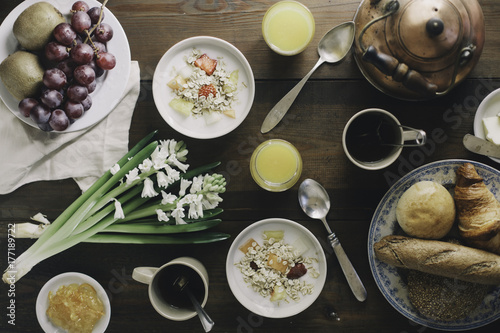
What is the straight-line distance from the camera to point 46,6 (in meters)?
1.12

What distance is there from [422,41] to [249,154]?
1.92ft

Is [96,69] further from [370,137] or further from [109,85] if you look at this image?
[370,137]

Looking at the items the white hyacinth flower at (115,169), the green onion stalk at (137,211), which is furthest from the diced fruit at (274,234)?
the white hyacinth flower at (115,169)

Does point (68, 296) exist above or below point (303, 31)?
below

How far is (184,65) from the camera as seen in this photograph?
1.22m

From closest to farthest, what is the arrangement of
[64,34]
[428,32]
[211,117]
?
1. [428,32]
2. [64,34]
3. [211,117]

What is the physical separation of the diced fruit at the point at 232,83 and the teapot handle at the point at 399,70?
0.40 meters

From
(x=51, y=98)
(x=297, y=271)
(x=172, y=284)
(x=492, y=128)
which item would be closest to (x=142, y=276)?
(x=172, y=284)

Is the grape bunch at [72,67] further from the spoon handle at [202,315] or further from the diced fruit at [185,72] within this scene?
the spoon handle at [202,315]

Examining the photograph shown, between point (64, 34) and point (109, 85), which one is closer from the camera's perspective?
point (64, 34)

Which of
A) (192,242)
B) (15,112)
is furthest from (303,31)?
(15,112)

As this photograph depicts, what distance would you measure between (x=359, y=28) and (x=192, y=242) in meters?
0.78

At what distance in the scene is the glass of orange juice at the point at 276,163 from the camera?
1.17m

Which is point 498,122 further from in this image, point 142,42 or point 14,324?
point 14,324
